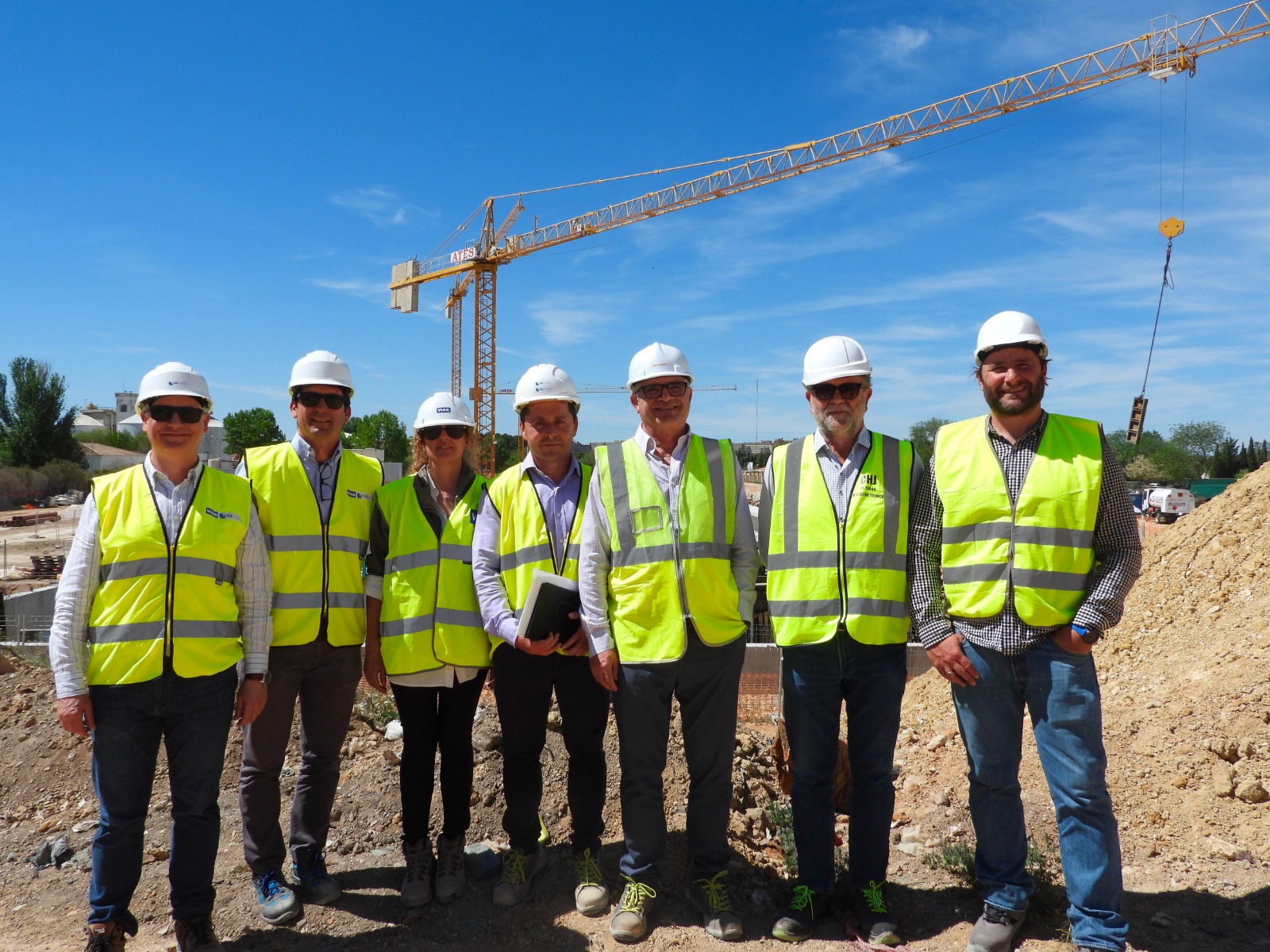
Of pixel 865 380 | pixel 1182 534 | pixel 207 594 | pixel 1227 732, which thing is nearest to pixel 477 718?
pixel 207 594

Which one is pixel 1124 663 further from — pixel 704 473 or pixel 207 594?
pixel 207 594

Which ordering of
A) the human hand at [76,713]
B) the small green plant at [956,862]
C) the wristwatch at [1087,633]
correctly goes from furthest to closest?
1. the small green plant at [956,862]
2. the human hand at [76,713]
3. the wristwatch at [1087,633]

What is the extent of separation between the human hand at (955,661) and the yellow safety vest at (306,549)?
2.67m

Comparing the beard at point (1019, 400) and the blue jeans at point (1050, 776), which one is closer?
the blue jeans at point (1050, 776)

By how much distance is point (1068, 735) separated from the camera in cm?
313

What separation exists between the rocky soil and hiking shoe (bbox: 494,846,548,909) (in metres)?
0.07

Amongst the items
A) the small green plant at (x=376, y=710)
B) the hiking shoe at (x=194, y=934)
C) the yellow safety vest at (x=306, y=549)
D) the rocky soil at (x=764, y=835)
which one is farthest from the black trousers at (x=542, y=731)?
the small green plant at (x=376, y=710)

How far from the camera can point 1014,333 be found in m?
3.26

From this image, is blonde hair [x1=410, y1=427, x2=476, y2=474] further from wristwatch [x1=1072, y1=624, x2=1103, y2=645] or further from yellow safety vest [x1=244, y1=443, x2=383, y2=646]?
wristwatch [x1=1072, y1=624, x2=1103, y2=645]

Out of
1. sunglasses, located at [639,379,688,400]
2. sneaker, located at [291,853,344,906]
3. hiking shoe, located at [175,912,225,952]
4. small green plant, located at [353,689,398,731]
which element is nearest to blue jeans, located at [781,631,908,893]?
sunglasses, located at [639,379,688,400]

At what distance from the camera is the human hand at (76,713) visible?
3229mm

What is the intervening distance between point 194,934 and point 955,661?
3467mm

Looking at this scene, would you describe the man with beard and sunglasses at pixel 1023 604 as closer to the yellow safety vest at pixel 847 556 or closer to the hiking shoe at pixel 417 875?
the yellow safety vest at pixel 847 556

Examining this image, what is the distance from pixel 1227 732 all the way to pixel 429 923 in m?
4.79
